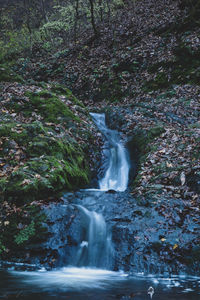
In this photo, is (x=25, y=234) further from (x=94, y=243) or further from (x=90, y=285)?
(x=90, y=285)

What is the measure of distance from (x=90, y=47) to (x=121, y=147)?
13.4 metres

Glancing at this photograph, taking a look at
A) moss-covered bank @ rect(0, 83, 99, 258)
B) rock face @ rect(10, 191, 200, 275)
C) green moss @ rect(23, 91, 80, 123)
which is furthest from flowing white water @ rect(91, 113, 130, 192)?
rock face @ rect(10, 191, 200, 275)

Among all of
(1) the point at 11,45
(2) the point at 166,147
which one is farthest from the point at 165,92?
(1) the point at 11,45

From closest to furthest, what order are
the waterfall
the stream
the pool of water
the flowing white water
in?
the pool of water
the stream
the waterfall
the flowing white water

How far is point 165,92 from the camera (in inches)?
521

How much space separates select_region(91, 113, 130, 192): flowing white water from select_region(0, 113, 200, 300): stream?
4.84ft

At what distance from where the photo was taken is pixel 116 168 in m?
9.09

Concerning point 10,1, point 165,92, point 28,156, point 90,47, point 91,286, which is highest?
point 10,1

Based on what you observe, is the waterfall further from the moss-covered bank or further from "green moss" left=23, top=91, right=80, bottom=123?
"green moss" left=23, top=91, right=80, bottom=123

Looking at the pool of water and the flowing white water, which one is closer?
the pool of water

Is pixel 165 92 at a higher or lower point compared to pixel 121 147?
higher

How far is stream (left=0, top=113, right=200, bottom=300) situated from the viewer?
3.45 metres

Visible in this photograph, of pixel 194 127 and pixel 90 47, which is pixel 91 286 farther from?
pixel 90 47

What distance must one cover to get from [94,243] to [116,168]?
4.14 meters
